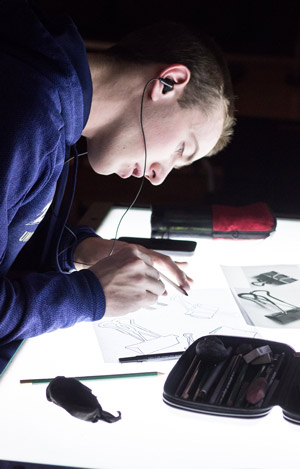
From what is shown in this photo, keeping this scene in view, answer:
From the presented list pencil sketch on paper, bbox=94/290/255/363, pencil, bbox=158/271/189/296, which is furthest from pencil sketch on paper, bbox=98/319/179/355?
pencil, bbox=158/271/189/296

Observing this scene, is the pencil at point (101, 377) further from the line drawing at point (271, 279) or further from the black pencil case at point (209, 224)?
the black pencil case at point (209, 224)

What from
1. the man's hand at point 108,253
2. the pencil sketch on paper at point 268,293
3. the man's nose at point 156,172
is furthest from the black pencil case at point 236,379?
the man's nose at point 156,172

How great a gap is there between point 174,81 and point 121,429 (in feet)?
2.23

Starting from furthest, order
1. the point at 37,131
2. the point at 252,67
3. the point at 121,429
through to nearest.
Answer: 1. the point at 252,67
2. the point at 37,131
3. the point at 121,429

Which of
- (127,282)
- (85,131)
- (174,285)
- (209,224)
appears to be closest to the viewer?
(127,282)

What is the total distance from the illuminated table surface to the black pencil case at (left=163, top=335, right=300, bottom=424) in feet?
0.09

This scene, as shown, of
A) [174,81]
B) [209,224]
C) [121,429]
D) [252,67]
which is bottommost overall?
[252,67]

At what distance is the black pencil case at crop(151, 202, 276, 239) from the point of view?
153 cm

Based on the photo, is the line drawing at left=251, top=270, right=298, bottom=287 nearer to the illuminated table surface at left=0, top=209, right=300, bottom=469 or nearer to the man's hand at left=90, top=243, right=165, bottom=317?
the man's hand at left=90, top=243, right=165, bottom=317

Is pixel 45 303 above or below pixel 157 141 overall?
below

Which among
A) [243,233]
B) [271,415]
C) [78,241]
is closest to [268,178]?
[243,233]

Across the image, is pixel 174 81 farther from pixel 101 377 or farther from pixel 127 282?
pixel 101 377

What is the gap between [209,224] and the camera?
1.55 meters

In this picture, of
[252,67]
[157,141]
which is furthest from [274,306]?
[252,67]
